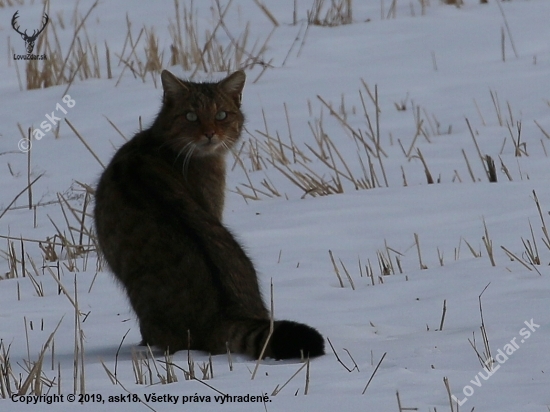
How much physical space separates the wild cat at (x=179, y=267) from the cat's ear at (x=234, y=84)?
746mm

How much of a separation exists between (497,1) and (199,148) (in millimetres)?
6701

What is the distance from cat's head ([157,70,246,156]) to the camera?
541 cm

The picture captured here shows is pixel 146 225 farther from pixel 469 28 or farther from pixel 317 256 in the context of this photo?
pixel 469 28

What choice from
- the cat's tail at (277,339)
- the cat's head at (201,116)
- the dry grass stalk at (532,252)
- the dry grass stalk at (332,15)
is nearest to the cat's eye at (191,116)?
the cat's head at (201,116)

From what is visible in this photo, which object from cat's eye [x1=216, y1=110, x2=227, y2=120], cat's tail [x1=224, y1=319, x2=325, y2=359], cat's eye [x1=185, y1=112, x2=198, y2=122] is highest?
cat's eye [x1=185, y1=112, x2=198, y2=122]

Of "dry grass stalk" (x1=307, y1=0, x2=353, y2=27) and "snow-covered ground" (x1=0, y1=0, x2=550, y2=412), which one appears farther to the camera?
"dry grass stalk" (x1=307, y1=0, x2=353, y2=27)

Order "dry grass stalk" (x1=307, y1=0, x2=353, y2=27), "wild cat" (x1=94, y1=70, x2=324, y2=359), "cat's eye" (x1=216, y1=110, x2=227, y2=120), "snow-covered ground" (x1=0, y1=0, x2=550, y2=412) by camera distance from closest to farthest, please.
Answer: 1. "snow-covered ground" (x1=0, y1=0, x2=550, y2=412)
2. "wild cat" (x1=94, y1=70, x2=324, y2=359)
3. "cat's eye" (x1=216, y1=110, x2=227, y2=120)
4. "dry grass stalk" (x1=307, y1=0, x2=353, y2=27)

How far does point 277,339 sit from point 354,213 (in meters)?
2.99

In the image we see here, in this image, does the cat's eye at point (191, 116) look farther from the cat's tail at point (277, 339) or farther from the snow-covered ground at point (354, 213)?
the cat's tail at point (277, 339)

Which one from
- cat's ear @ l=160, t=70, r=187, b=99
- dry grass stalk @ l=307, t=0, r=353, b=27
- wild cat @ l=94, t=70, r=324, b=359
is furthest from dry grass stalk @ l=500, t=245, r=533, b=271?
dry grass stalk @ l=307, t=0, r=353, b=27

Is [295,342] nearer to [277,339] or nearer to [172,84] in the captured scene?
[277,339]

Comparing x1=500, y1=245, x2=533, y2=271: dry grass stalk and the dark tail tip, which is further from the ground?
the dark tail tip

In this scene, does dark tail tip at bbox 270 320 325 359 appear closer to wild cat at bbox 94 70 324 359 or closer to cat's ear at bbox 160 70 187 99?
wild cat at bbox 94 70 324 359

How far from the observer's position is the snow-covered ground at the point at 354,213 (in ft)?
11.3
